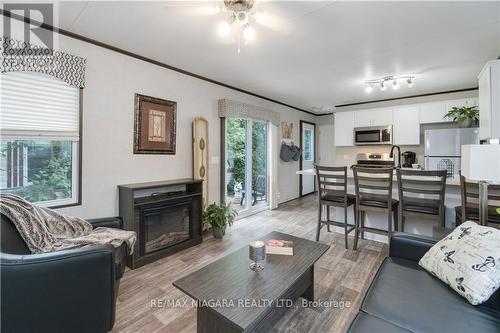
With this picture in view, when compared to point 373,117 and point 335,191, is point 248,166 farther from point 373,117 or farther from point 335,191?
point 373,117

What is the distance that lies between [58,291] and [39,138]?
66.2 inches

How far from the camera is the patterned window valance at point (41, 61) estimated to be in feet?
6.60

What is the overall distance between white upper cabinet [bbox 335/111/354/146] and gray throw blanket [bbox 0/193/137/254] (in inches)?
191

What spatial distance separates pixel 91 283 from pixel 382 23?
305cm

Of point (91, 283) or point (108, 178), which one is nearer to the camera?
point (91, 283)

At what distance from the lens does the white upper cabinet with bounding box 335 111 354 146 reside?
209 inches

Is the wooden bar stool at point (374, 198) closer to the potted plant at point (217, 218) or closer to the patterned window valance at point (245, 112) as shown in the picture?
the potted plant at point (217, 218)

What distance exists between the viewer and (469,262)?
4.23 feet

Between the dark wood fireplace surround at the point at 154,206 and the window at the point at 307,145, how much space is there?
4.10 metres

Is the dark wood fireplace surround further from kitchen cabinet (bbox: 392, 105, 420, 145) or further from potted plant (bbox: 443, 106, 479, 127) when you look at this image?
potted plant (bbox: 443, 106, 479, 127)

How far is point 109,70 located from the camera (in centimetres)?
263

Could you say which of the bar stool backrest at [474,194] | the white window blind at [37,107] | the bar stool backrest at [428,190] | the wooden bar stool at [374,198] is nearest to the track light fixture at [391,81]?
the wooden bar stool at [374,198]

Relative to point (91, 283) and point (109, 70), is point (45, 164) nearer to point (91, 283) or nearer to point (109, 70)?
point (109, 70)

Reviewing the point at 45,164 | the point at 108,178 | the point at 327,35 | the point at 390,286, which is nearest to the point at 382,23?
the point at 327,35
